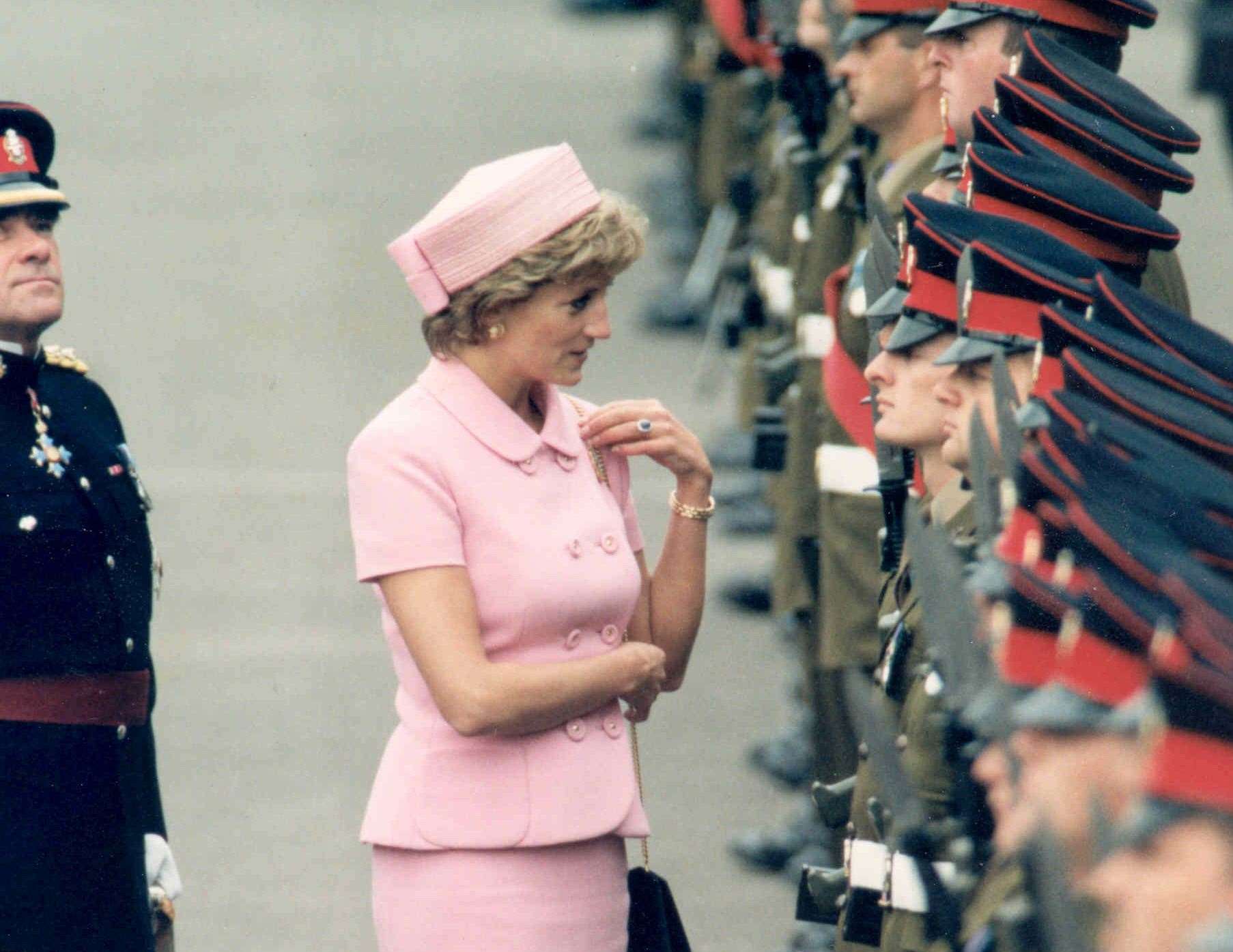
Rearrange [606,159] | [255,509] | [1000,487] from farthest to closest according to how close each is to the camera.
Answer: [606,159]
[255,509]
[1000,487]

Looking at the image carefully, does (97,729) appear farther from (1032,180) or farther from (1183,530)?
(1183,530)

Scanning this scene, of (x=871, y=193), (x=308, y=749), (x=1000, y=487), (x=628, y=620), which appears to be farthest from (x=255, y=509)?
(x=1000, y=487)

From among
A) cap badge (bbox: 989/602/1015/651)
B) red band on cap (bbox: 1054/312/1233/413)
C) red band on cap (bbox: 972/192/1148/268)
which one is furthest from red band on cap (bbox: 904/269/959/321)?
cap badge (bbox: 989/602/1015/651)

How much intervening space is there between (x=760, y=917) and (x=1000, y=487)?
322 centimetres

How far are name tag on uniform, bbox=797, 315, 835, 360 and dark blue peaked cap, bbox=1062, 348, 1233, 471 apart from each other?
303 centimetres

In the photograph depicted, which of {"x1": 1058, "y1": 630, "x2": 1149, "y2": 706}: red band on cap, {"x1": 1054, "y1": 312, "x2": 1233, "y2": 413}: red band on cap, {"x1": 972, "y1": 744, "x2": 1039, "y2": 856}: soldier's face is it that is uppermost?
{"x1": 1054, "y1": 312, "x2": 1233, "y2": 413}: red band on cap

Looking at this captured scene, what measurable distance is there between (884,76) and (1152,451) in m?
2.97

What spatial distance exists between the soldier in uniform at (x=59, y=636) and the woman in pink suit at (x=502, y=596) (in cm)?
51

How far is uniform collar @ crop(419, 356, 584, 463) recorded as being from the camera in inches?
136

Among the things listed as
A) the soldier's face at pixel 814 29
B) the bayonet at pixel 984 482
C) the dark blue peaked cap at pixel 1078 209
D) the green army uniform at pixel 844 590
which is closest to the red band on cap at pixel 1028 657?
the bayonet at pixel 984 482

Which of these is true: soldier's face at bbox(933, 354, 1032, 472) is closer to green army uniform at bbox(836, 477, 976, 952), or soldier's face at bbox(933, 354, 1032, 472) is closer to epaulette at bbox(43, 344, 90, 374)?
green army uniform at bbox(836, 477, 976, 952)

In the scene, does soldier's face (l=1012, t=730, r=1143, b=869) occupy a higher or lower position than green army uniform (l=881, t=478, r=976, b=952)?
higher

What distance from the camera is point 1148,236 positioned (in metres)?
3.57

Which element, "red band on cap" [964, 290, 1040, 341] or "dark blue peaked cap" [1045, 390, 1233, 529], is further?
"red band on cap" [964, 290, 1040, 341]
